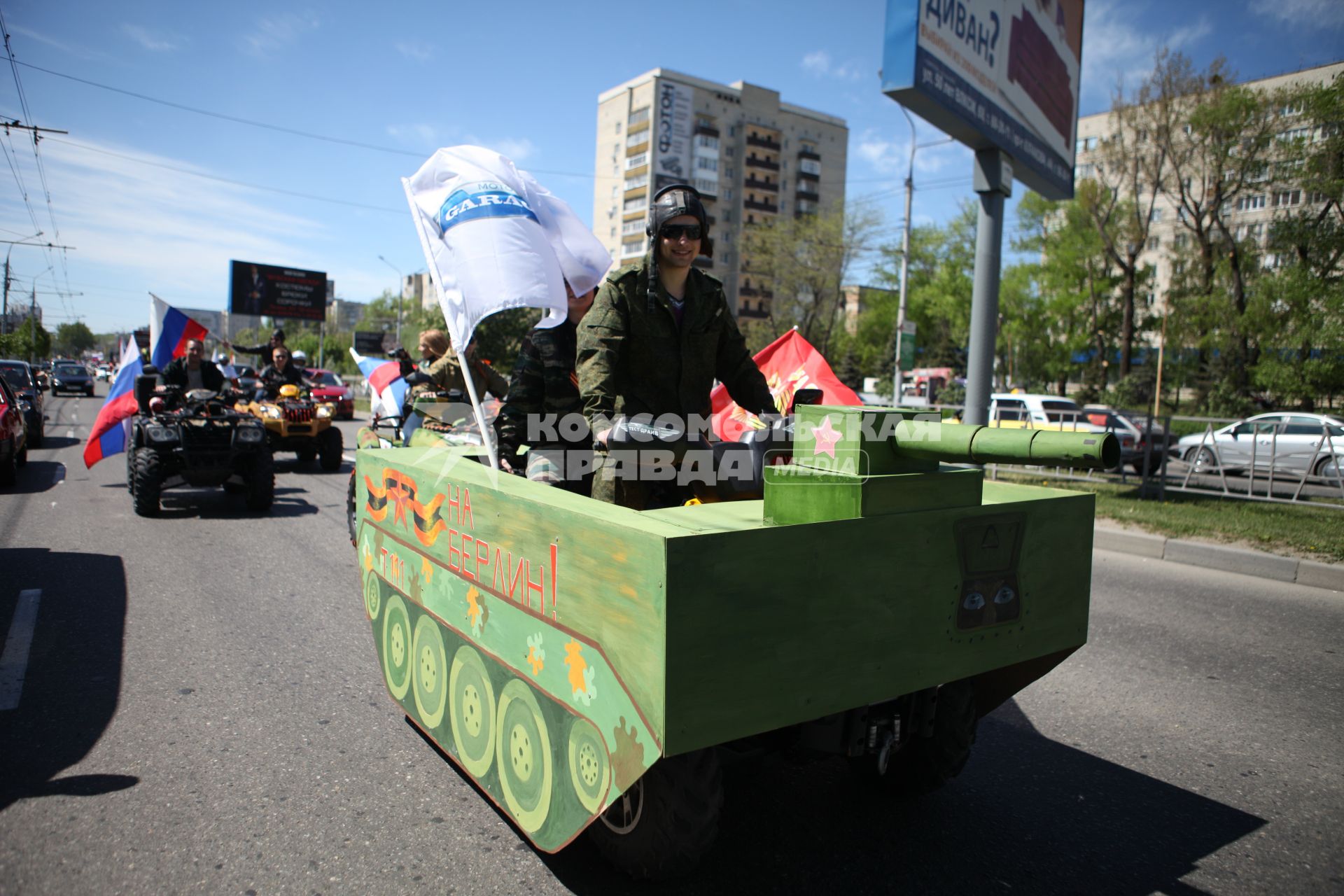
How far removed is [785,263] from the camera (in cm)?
4203

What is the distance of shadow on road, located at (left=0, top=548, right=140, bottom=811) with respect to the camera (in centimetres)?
298

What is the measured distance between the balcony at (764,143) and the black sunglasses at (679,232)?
7508 centimetres

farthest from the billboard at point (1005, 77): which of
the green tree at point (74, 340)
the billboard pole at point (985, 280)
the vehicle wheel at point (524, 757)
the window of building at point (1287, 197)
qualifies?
the green tree at point (74, 340)

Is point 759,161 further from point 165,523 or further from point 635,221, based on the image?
point 165,523

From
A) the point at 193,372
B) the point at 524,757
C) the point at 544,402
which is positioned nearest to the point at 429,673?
the point at 524,757

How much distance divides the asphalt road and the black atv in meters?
3.15

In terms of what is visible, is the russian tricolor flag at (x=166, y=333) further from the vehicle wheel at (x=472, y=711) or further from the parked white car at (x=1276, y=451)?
the parked white car at (x=1276, y=451)

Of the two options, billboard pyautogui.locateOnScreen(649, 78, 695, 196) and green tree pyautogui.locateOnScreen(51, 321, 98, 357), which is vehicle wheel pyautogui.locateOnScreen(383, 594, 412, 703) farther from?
green tree pyautogui.locateOnScreen(51, 321, 98, 357)

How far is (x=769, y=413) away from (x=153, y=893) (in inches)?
102

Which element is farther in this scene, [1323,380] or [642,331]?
[1323,380]

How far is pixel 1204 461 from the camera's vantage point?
36.5 ft

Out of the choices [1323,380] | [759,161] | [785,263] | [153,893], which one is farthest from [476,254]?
[759,161]

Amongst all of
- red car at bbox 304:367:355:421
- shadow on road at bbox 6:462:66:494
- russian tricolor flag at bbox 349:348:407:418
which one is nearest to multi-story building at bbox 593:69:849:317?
red car at bbox 304:367:355:421

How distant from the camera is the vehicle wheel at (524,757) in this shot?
7.72 ft
